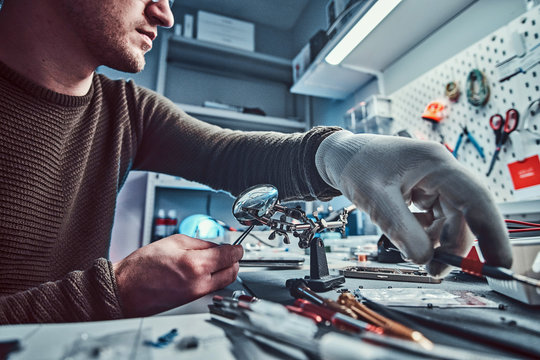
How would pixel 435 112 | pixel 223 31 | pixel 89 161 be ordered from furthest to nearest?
pixel 223 31 → pixel 435 112 → pixel 89 161

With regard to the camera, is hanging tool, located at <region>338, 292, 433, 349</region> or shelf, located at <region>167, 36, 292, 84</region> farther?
shelf, located at <region>167, 36, 292, 84</region>

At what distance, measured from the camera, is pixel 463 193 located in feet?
1.29

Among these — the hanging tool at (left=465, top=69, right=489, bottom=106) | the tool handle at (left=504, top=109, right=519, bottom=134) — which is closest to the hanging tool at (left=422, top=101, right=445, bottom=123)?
the hanging tool at (left=465, top=69, right=489, bottom=106)

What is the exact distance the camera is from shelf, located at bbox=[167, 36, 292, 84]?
2006mm

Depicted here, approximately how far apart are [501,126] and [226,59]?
1825 mm

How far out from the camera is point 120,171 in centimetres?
87

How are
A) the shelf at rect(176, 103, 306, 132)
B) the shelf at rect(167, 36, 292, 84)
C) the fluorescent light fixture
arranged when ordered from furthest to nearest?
the shelf at rect(167, 36, 292, 84) → the shelf at rect(176, 103, 306, 132) → the fluorescent light fixture

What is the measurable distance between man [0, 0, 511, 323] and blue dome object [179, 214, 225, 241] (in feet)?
2.78

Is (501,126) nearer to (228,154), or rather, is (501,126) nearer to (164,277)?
(228,154)

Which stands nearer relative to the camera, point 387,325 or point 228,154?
point 387,325

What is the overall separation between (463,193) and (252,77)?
2345mm

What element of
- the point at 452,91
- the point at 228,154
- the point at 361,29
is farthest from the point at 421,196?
the point at 361,29

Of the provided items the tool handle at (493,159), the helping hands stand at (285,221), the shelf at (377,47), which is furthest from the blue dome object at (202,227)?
the tool handle at (493,159)

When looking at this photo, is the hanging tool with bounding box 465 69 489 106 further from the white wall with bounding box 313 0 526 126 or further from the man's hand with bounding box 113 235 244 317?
the man's hand with bounding box 113 235 244 317
